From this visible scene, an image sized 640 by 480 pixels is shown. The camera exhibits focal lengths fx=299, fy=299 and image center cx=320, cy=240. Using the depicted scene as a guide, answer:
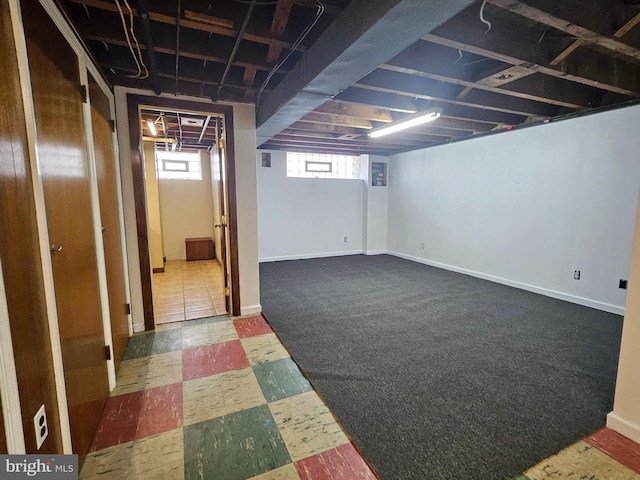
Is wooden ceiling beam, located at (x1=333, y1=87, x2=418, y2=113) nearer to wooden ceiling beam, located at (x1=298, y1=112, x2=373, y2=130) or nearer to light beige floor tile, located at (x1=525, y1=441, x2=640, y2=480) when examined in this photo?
wooden ceiling beam, located at (x1=298, y1=112, x2=373, y2=130)

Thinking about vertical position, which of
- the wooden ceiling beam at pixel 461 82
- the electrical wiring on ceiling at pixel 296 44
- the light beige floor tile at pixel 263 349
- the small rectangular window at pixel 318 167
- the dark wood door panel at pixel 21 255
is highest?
the electrical wiring on ceiling at pixel 296 44

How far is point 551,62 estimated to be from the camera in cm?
229

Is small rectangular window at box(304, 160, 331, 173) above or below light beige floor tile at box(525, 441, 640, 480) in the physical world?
above

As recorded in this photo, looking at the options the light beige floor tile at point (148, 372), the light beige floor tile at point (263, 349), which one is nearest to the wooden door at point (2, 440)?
the light beige floor tile at point (148, 372)

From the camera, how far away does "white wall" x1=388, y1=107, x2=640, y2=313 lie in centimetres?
340

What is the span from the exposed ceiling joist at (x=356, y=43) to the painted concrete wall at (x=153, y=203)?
4.01 metres

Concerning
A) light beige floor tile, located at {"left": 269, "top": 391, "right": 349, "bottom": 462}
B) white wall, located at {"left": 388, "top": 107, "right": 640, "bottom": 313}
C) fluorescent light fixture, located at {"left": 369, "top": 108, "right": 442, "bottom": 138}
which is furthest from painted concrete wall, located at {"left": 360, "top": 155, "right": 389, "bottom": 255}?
light beige floor tile, located at {"left": 269, "top": 391, "right": 349, "bottom": 462}

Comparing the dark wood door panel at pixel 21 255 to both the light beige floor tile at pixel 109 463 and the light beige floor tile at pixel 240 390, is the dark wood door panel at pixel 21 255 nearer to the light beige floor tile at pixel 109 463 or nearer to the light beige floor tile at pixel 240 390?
the light beige floor tile at pixel 109 463

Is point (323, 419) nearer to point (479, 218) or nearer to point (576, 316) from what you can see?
point (576, 316)

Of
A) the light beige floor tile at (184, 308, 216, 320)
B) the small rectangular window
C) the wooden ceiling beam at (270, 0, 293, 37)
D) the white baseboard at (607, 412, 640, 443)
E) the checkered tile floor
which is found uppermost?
the wooden ceiling beam at (270, 0, 293, 37)

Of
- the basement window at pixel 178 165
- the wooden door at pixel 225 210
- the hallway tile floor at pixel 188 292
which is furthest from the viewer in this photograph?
the basement window at pixel 178 165

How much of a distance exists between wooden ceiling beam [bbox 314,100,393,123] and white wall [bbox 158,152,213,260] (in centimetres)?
421

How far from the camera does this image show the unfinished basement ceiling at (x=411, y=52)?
178 centimetres

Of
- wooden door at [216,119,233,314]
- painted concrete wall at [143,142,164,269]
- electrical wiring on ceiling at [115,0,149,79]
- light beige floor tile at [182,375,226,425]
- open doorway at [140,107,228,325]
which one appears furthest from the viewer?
painted concrete wall at [143,142,164,269]
